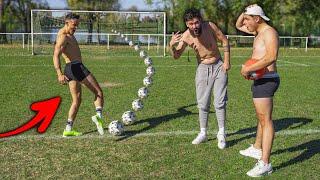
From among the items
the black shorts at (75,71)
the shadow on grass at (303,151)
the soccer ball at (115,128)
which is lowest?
the shadow on grass at (303,151)

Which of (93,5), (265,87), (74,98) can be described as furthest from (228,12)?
(265,87)

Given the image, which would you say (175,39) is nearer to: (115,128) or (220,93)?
(220,93)

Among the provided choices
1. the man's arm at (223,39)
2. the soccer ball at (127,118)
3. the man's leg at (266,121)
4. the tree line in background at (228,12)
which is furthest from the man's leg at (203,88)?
the tree line in background at (228,12)

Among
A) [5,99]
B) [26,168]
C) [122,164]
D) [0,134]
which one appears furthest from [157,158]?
[5,99]

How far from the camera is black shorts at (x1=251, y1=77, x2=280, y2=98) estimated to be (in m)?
5.30

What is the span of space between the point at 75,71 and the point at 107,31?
77.3ft

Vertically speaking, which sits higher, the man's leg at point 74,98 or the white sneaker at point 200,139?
the man's leg at point 74,98

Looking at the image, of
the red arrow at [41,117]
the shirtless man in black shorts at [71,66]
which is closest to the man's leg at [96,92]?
the shirtless man in black shorts at [71,66]

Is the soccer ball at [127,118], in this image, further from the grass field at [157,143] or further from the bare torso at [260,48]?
the bare torso at [260,48]

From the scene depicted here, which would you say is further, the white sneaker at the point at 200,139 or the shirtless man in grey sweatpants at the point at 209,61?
the white sneaker at the point at 200,139

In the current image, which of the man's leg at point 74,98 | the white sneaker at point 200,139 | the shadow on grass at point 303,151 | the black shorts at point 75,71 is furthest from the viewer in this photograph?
the man's leg at point 74,98

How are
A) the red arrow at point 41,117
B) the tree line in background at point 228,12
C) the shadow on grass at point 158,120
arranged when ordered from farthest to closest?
1. the tree line in background at point 228,12
2. the red arrow at point 41,117
3. the shadow on grass at point 158,120

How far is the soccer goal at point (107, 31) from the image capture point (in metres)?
Answer: 28.5

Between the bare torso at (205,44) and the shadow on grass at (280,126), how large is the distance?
126 cm
